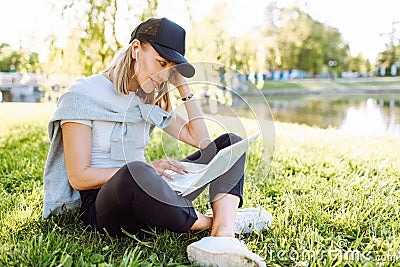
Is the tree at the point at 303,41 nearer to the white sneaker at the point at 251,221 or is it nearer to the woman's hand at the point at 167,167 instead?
the white sneaker at the point at 251,221

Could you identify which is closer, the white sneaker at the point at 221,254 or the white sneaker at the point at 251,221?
the white sneaker at the point at 221,254

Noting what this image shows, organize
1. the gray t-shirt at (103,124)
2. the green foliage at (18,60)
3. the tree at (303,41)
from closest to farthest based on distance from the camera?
the gray t-shirt at (103,124) → the green foliage at (18,60) → the tree at (303,41)

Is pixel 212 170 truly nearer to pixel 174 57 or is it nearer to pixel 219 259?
pixel 219 259

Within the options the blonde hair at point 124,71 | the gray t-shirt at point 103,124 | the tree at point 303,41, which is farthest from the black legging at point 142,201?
A: the tree at point 303,41

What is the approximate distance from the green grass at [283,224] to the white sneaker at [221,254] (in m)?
0.06

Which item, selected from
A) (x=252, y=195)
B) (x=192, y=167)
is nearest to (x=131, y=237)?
(x=192, y=167)

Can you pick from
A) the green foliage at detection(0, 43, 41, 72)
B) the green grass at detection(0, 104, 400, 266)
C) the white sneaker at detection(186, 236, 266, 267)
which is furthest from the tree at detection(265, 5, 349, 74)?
the white sneaker at detection(186, 236, 266, 267)

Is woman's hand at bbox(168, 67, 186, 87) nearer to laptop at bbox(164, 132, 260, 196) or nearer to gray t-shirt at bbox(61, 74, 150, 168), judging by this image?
gray t-shirt at bbox(61, 74, 150, 168)

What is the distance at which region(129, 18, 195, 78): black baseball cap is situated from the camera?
4.58 ft

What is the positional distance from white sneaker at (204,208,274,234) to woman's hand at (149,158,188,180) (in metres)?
0.24

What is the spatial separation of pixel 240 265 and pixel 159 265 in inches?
9.3

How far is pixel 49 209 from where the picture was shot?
1.56 m

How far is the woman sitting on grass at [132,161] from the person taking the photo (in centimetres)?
128

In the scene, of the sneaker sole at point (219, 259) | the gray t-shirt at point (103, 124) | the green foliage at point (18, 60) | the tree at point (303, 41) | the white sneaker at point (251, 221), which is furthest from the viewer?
the tree at point (303, 41)
